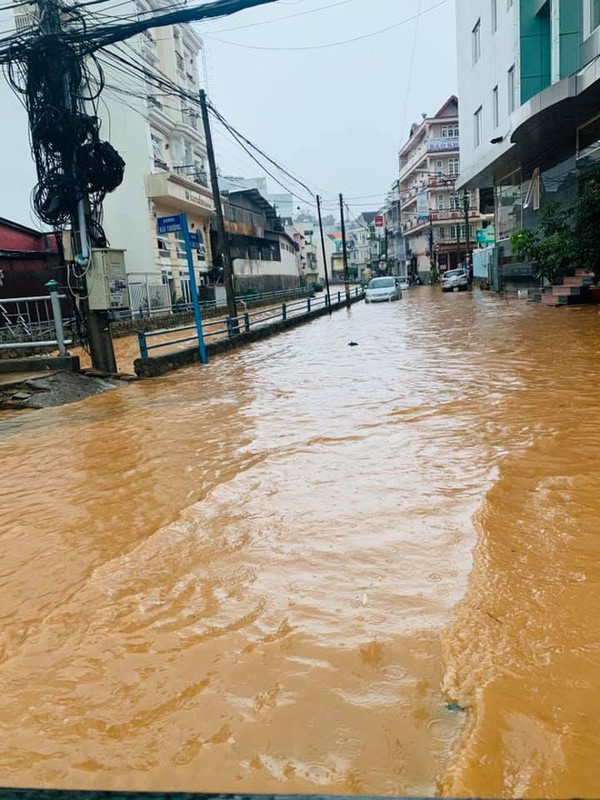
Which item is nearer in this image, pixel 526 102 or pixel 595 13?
pixel 595 13

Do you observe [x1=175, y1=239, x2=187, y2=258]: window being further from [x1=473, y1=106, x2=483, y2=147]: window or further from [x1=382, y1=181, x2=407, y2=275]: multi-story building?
[x1=382, y1=181, x2=407, y2=275]: multi-story building

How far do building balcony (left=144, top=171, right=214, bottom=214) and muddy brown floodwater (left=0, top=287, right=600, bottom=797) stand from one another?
25.8 metres

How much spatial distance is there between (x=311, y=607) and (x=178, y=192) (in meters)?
31.6

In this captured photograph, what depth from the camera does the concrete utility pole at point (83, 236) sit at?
31.3 feet

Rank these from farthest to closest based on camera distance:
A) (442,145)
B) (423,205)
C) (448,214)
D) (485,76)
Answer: (448,214) → (442,145) → (423,205) → (485,76)

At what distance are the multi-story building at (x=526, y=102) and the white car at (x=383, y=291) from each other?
18.8ft

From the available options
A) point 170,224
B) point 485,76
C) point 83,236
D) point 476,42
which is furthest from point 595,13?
point 83,236

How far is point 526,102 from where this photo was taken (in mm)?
17344

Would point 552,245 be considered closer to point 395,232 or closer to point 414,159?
point 414,159

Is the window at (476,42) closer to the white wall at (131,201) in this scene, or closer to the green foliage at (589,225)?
the green foliage at (589,225)

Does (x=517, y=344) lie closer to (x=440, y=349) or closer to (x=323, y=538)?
(x=440, y=349)

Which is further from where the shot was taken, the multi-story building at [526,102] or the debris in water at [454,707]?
the multi-story building at [526,102]

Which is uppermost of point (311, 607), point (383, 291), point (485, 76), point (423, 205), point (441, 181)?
point (441, 181)

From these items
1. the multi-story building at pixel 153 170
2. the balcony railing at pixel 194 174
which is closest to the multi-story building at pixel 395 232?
the balcony railing at pixel 194 174
